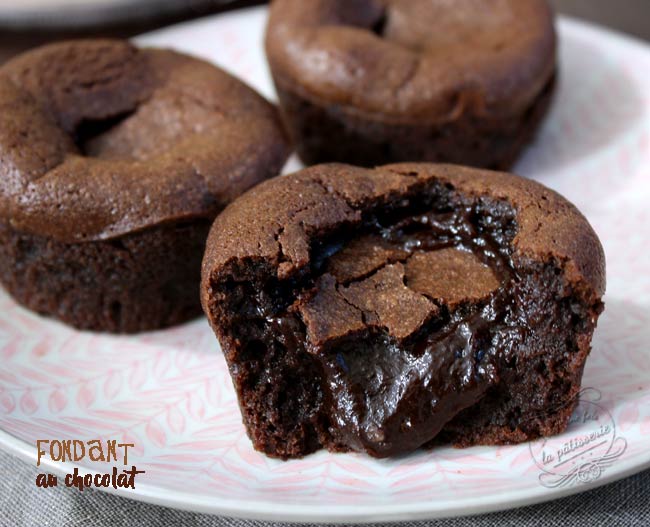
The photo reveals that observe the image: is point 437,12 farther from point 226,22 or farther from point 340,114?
point 226,22

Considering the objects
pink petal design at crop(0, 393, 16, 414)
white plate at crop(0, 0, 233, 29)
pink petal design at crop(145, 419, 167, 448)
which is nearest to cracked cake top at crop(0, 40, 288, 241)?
pink petal design at crop(0, 393, 16, 414)

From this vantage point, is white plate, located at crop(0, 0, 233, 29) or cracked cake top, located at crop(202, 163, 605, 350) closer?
A: cracked cake top, located at crop(202, 163, 605, 350)

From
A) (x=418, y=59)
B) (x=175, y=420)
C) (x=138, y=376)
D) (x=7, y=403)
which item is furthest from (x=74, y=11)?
(x=175, y=420)

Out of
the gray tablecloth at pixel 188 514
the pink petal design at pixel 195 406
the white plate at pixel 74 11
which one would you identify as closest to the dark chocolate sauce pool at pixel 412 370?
the gray tablecloth at pixel 188 514

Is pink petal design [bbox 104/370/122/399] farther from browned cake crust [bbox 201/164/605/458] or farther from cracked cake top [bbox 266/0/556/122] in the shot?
cracked cake top [bbox 266/0/556/122]

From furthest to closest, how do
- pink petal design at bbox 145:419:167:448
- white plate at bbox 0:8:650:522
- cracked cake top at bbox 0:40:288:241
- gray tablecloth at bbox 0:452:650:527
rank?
cracked cake top at bbox 0:40:288:241, pink petal design at bbox 145:419:167:448, gray tablecloth at bbox 0:452:650:527, white plate at bbox 0:8:650:522

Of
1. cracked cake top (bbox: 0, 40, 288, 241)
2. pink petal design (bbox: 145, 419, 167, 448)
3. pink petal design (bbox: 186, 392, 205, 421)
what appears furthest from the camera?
cracked cake top (bbox: 0, 40, 288, 241)

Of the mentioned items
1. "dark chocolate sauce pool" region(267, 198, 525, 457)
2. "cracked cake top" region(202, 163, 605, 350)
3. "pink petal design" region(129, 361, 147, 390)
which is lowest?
"pink petal design" region(129, 361, 147, 390)
